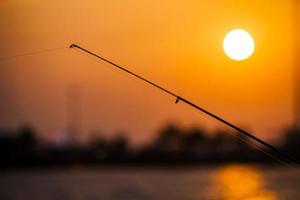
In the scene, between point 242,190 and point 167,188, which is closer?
point 242,190

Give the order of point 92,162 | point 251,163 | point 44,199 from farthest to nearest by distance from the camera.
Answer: point 92,162
point 251,163
point 44,199

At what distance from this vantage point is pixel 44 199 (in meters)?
27.3

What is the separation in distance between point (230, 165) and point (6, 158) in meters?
22.3

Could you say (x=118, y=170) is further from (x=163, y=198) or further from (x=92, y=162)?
(x=163, y=198)

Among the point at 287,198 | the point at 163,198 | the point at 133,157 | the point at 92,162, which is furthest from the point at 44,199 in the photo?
the point at 92,162

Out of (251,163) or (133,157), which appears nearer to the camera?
(251,163)

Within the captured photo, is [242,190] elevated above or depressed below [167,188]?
below

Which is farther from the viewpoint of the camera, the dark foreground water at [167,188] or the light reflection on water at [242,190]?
the dark foreground water at [167,188]

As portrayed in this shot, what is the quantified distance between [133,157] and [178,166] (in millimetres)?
4498

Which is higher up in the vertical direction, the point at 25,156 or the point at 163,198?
the point at 25,156

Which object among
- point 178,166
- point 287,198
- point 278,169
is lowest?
point 287,198

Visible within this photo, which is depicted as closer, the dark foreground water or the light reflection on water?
the light reflection on water

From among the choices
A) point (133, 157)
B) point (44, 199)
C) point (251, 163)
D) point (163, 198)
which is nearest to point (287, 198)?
point (163, 198)

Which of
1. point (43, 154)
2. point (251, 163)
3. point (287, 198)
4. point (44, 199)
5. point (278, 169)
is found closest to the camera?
point (287, 198)
